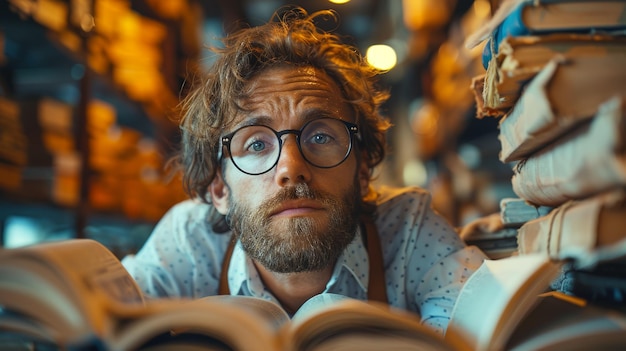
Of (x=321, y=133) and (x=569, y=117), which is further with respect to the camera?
(x=321, y=133)

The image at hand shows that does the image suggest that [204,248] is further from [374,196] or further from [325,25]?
[325,25]

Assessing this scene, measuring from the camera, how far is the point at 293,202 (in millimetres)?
1046

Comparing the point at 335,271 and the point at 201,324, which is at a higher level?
the point at 201,324

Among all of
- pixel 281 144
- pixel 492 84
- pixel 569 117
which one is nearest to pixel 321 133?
pixel 281 144

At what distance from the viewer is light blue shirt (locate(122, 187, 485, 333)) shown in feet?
3.62

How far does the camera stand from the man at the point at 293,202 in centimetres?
107

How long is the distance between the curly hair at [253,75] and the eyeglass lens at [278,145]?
0.08 m

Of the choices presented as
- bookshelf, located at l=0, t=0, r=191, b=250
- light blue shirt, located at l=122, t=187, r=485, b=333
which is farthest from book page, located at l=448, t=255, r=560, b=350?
bookshelf, located at l=0, t=0, r=191, b=250

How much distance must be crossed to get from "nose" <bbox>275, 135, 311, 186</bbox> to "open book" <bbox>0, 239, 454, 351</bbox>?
476 mm

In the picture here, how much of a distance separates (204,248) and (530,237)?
2.85 ft

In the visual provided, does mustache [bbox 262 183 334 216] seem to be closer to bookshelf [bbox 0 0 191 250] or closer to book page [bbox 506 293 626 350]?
book page [bbox 506 293 626 350]

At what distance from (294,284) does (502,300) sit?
0.67 m

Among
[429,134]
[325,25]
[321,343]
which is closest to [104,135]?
[321,343]

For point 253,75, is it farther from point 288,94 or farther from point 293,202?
point 293,202
